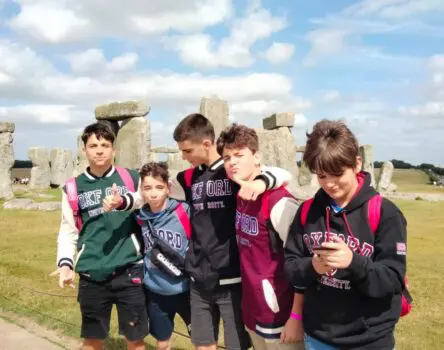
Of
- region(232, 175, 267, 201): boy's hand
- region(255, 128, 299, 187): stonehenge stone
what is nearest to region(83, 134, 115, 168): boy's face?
region(232, 175, 267, 201): boy's hand

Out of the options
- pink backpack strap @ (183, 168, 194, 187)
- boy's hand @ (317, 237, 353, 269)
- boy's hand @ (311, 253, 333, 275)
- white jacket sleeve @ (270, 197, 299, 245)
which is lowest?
boy's hand @ (311, 253, 333, 275)

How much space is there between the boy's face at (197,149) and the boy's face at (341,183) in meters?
1.05

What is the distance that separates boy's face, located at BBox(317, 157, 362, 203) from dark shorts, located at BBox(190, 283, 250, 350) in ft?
3.29

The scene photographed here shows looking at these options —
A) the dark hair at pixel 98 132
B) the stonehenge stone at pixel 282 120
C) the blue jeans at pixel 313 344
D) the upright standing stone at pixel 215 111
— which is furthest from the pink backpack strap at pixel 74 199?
the stonehenge stone at pixel 282 120

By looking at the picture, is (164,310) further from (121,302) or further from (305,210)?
(305,210)

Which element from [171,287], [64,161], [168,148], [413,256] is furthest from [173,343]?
[64,161]

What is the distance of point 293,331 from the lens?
2.42 metres

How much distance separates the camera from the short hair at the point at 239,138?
2674 millimetres

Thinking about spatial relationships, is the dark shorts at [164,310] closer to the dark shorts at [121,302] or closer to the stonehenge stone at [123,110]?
the dark shorts at [121,302]

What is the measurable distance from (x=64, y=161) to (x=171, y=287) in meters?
22.5

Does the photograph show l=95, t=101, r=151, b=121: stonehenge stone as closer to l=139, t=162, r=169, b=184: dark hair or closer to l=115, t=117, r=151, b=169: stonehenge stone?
l=115, t=117, r=151, b=169: stonehenge stone

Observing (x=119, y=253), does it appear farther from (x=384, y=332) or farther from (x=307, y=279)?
(x=384, y=332)

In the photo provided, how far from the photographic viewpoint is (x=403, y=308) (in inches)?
87.4

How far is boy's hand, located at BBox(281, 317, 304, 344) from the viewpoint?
2.41m
